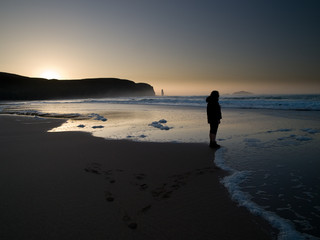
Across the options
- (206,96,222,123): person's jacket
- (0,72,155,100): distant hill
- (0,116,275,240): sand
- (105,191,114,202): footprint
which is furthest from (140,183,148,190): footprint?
(0,72,155,100): distant hill

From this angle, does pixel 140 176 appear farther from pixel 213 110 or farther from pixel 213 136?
pixel 213 110

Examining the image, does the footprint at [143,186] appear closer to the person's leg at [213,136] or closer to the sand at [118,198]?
the sand at [118,198]

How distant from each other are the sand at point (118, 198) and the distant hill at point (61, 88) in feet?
376

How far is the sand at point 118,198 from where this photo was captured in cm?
254

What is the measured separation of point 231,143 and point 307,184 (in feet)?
11.1

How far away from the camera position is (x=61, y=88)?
14150cm

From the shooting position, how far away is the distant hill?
370ft

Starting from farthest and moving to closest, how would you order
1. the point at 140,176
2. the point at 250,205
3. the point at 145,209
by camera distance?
the point at 140,176
the point at 250,205
the point at 145,209

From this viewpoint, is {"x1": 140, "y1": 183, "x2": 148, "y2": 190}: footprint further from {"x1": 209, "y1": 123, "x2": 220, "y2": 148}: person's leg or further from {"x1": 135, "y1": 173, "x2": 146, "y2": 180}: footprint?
{"x1": 209, "y1": 123, "x2": 220, "y2": 148}: person's leg

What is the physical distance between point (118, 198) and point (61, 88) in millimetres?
154570

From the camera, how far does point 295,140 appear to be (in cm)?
734

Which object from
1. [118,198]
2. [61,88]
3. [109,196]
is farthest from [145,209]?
[61,88]

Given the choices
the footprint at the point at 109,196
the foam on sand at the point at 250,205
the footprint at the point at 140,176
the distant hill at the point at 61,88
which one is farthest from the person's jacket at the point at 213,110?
the distant hill at the point at 61,88

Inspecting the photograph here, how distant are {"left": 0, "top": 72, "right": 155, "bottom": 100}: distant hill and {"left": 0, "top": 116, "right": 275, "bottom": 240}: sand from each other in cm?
11463
